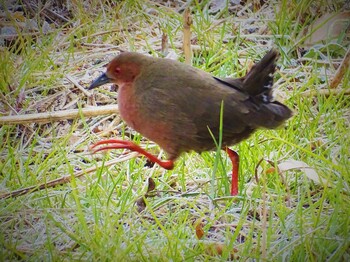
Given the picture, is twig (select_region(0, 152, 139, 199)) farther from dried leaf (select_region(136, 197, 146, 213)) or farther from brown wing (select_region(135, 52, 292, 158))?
brown wing (select_region(135, 52, 292, 158))

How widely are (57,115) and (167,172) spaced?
637 millimetres

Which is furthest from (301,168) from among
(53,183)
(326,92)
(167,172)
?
(53,183)

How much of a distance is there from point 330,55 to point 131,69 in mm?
1545

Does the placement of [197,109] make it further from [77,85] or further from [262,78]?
[77,85]

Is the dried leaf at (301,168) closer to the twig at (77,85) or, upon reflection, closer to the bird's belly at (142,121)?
the bird's belly at (142,121)

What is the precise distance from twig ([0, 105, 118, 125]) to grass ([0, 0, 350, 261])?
0.22ft

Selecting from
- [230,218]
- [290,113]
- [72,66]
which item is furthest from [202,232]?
[72,66]

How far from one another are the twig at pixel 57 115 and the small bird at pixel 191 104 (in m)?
0.53

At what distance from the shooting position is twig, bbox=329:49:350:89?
357 cm

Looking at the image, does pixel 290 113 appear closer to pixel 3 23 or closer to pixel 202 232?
pixel 202 232

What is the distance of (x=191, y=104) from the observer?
2777 millimetres

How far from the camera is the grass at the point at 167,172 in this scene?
2543mm

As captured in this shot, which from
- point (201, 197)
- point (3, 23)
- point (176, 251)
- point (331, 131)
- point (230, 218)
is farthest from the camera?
point (3, 23)

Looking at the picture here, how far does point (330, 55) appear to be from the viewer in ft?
13.3
